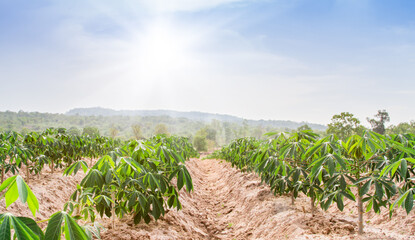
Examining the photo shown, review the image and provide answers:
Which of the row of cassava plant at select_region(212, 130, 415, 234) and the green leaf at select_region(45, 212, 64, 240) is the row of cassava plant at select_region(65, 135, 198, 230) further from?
the row of cassava plant at select_region(212, 130, 415, 234)

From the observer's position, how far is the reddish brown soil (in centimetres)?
338

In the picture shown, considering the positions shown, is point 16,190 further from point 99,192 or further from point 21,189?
point 99,192

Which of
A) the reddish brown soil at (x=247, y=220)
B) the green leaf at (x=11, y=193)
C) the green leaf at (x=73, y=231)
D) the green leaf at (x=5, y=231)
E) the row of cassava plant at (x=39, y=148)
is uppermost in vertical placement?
the green leaf at (x=11, y=193)

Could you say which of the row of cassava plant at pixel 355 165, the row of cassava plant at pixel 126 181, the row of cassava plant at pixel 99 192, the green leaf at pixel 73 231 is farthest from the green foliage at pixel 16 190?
the row of cassava plant at pixel 355 165

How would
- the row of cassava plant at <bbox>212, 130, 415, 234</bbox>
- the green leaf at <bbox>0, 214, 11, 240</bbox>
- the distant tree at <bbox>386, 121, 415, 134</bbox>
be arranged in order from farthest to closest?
the distant tree at <bbox>386, 121, 415, 134</bbox> < the row of cassava plant at <bbox>212, 130, 415, 234</bbox> < the green leaf at <bbox>0, 214, 11, 240</bbox>

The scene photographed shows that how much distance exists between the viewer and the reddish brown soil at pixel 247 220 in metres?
3.38

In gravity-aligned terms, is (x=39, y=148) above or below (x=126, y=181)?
below

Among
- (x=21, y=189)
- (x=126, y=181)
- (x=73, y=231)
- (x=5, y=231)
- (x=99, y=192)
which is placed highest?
(x=21, y=189)

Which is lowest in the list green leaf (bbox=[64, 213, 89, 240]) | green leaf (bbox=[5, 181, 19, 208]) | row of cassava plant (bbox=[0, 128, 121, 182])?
row of cassava plant (bbox=[0, 128, 121, 182])

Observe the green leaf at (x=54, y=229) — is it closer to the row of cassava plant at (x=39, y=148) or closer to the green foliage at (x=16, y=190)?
the green foliage at (x=16, y=190)

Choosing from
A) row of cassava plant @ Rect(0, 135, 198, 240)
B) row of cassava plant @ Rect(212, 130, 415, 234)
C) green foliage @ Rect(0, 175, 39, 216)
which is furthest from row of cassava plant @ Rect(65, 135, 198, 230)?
row of cassava plant @ Rect(212, 130, 415, 234)

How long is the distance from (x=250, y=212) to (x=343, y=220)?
2.08m

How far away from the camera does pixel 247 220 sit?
518 cm

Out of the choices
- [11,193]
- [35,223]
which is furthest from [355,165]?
[11,193]
